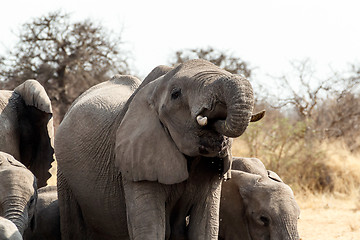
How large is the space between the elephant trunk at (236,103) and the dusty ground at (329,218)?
443 cm

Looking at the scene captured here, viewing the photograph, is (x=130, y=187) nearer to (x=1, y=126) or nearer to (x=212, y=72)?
(x=212, y=72)

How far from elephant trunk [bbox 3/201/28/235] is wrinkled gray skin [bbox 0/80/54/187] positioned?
1497 millimetres

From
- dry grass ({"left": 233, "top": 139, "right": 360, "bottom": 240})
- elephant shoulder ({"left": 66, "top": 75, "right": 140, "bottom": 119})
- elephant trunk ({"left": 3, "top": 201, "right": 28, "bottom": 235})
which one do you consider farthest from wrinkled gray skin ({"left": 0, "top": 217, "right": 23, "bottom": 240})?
dry grass ({"left": 233, "top": 139, "right": 360, "bottom": 240})

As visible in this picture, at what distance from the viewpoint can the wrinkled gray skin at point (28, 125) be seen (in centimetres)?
560

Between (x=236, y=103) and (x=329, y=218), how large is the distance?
6.58 meters

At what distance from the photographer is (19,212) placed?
4.01 meters

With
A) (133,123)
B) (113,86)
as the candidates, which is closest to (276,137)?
(113,86)

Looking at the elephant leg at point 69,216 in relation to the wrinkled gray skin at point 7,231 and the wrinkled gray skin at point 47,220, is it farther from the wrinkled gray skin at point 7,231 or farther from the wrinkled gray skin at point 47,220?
the wrinkled gray skin at point 7,231

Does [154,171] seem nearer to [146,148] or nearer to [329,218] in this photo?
[146,148]

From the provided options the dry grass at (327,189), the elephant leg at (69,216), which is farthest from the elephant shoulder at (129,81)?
the dry grass at (327,189)

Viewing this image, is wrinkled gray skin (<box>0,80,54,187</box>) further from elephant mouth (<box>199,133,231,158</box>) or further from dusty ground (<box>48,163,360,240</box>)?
dusty ground (<box>48,163,360,240</box>)

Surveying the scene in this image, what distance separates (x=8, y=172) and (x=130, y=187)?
714 mm

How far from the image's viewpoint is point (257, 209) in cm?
464

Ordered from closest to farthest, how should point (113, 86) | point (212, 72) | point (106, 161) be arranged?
point (212, 72) < point (106, 161) < point (113, 86)
